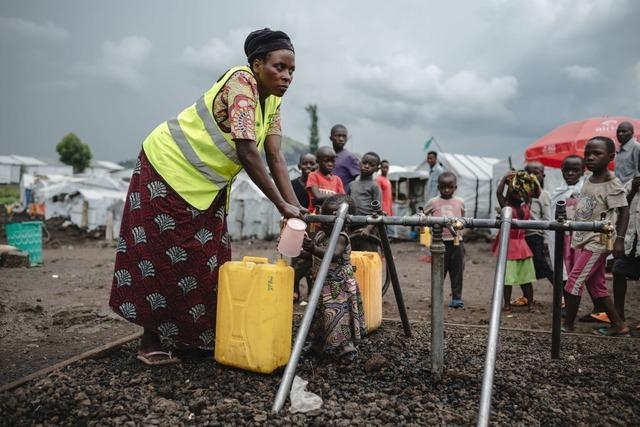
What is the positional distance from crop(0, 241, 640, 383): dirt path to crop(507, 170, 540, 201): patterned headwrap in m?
1.29

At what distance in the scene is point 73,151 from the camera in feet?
168

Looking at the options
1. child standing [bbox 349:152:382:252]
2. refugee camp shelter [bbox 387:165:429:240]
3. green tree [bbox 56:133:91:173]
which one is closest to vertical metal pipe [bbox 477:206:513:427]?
child standing [bbox 349:152:382:252]

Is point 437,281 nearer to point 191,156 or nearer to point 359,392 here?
point 359,392

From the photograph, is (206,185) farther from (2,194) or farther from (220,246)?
(2,194)

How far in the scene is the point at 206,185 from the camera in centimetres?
268

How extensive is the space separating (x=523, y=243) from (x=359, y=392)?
343 cm

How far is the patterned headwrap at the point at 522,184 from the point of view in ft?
16.3

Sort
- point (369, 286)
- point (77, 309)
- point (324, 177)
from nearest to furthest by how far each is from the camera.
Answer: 1. point (369, 286)
2. point (77, 309)
3. point (324, 177)

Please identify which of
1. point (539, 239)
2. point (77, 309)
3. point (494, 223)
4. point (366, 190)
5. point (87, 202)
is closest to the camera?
point (494, 223)

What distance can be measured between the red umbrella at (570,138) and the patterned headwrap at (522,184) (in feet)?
14.8

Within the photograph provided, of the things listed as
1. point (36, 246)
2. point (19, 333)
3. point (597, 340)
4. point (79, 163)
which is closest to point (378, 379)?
point (597, 340)

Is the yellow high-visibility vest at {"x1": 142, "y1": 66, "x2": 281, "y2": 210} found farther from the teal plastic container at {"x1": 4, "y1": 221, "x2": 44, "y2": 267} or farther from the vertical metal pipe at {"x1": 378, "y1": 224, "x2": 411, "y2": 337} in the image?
the teal plastic container at {"x1": 4, "y1": 221, "x2": 44, "y2": 267}

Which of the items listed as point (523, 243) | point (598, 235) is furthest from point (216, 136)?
point (523, 243)

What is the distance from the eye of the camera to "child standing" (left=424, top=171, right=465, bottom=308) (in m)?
5.25
